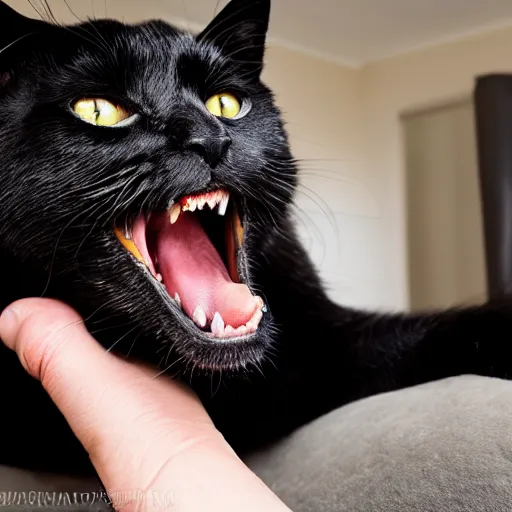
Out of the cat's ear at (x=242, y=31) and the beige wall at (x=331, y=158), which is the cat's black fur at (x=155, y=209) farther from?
the beige wall at (x=331, y=158)

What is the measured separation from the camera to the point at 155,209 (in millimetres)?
575

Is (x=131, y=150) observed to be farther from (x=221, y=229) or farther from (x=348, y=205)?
(x=348, y=205)

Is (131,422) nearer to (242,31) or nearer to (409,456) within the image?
(409,456)

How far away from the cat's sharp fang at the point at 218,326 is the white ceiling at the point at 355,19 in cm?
53

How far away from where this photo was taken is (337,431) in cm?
62

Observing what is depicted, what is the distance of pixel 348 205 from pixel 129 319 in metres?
0.90

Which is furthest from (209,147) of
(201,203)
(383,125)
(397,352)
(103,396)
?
(383,125)

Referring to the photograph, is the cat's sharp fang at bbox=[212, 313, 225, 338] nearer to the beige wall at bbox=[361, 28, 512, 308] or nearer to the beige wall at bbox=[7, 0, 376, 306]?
the beige wall at bbox=[7, 0, 376, 306]

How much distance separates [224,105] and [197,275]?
0.65ft

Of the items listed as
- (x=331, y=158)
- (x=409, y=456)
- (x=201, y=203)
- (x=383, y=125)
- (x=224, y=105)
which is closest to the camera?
(x=409, y=456)

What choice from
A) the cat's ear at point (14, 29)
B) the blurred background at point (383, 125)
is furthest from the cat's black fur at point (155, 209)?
the blurred background at point (383, 125)

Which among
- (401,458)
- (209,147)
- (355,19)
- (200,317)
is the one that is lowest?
(401,458)

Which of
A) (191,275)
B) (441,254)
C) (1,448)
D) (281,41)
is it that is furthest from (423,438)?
(441,254)

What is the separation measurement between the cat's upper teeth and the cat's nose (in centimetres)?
4
